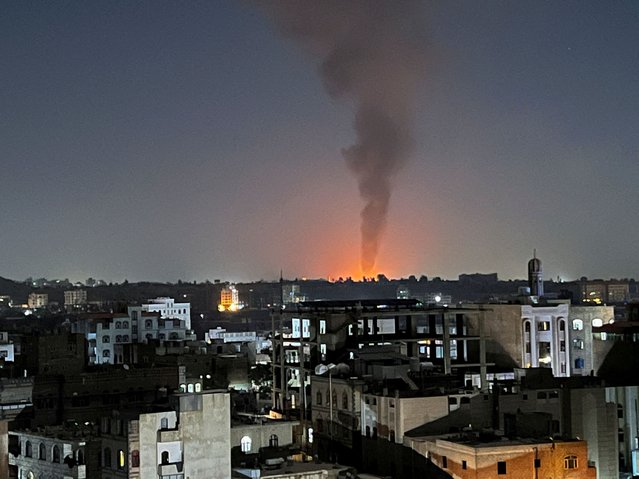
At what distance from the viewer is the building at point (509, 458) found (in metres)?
38.8

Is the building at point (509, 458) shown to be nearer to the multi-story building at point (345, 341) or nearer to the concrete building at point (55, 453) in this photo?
the concrete building at point (55, 453)

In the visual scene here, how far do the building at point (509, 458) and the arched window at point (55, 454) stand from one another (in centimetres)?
1329

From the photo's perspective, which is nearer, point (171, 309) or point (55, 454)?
point (55, 454)

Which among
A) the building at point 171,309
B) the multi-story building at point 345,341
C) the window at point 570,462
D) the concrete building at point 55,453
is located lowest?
the window at point 570,462

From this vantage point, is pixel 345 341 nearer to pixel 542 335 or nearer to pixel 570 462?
pixel 542 335

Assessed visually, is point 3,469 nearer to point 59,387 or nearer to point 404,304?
point 59,387

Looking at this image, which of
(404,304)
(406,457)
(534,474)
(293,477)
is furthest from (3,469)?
(404,304)

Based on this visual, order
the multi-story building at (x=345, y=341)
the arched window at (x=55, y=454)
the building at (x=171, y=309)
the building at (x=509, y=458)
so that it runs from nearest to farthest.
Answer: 1. the arched window at (x=55, y=454)
2. the building at (x=509, y=458)
3. the multi-story building at (x=345, y=341)
4. the building at (x=171, y=309)

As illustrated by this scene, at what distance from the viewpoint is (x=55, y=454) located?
1527 inches

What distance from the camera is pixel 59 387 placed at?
174ft

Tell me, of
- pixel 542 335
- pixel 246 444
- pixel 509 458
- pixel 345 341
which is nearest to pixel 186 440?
pixel 246 444

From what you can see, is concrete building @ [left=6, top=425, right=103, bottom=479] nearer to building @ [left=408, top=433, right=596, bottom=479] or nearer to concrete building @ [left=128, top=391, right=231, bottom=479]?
concrete building @ [left=128, top=391, right=231, bottom=479]

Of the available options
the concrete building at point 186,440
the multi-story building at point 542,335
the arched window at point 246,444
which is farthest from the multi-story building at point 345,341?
the concrete building at point 186,440

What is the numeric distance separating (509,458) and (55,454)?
15.7 m
